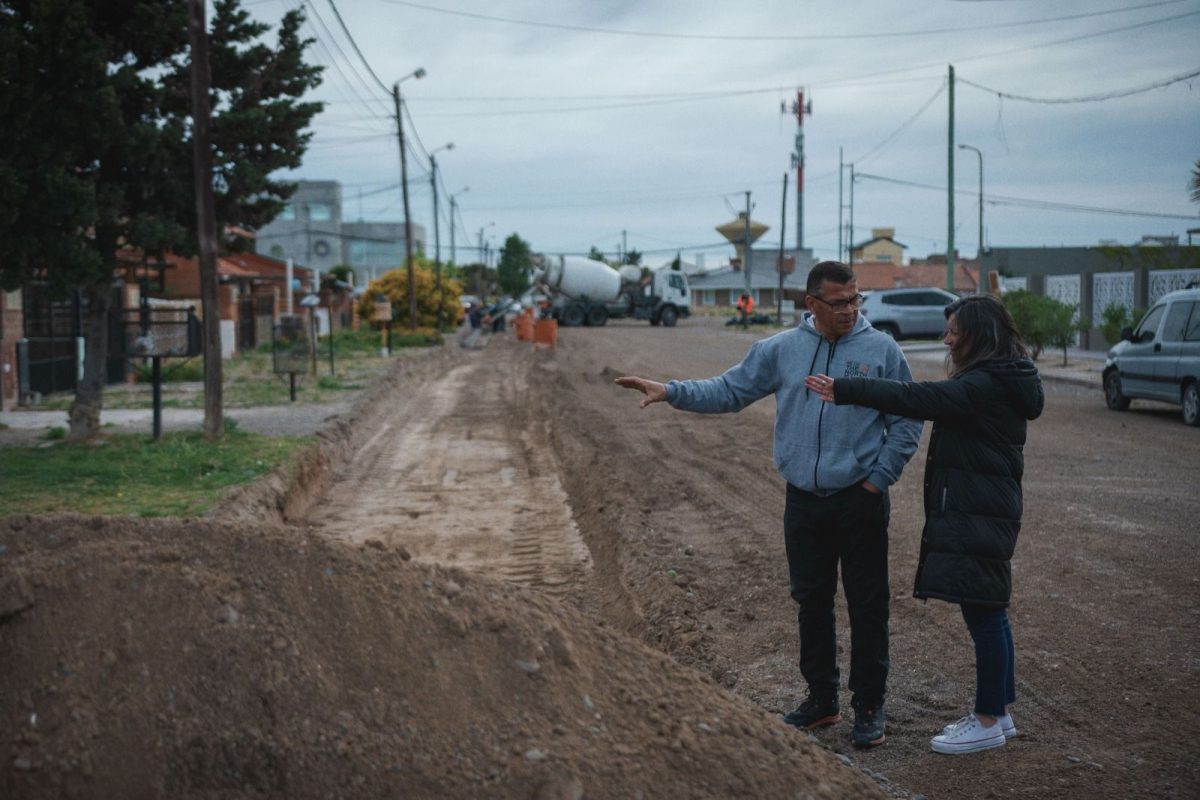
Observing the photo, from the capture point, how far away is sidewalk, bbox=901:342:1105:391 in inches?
947

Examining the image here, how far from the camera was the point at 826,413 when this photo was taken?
5.15 metres

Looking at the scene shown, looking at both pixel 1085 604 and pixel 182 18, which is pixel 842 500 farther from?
pixel 182 18

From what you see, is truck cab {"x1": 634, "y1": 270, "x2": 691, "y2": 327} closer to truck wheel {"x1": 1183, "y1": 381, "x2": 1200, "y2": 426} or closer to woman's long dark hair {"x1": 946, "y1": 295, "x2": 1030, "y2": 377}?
truck wheel {"x1": 1183, "y1": 381, "x2": 1200, "y2": 426}

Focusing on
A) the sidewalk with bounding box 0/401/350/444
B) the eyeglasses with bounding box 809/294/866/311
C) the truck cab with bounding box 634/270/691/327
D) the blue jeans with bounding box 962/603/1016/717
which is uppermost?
the truck cab with bounding box 634/270/691/327

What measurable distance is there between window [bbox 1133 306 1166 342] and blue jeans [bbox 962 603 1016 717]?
1398 cm

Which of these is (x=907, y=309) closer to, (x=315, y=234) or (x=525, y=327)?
(x=525, y=327)

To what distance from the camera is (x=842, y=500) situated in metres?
5.08

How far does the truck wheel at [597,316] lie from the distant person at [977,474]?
5578cm

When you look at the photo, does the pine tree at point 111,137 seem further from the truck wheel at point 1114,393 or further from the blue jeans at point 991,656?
the truck wheel at point 1114,393

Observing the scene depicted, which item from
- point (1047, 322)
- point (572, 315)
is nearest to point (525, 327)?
point (572, 315)

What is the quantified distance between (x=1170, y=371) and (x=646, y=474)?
8.62 metres

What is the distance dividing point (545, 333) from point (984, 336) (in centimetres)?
3520

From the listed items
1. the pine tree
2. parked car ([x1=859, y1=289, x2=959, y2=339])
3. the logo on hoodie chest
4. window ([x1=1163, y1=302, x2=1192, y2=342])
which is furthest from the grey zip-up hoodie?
parked car ([x1=859, y1=289, x2=959, y2=339])

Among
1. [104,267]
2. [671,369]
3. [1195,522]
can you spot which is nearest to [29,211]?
[104,267]
